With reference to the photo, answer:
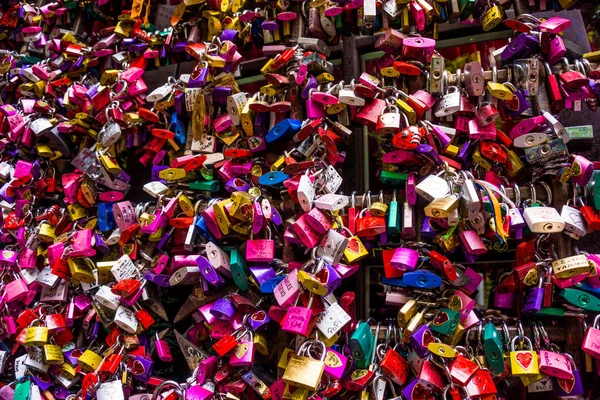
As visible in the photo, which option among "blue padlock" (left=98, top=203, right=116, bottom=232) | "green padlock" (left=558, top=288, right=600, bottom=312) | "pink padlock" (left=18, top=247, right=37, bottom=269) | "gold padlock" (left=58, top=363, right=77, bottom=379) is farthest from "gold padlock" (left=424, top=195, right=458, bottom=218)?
"pink padlock" (left=18, top=247, right=37, bottom=269)

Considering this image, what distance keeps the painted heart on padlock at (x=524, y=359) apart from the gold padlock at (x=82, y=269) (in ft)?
3.43

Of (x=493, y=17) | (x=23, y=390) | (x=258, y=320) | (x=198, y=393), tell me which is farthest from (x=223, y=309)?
(x=493, y=17)

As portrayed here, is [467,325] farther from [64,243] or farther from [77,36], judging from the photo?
[77,36]

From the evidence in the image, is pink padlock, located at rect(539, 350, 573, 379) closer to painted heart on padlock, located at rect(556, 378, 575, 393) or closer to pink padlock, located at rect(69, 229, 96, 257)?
painted heart on padlock, located at rect(556, 378, 575, 393)

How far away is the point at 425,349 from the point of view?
3.12ft

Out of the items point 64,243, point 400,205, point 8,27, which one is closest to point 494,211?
point 400,205

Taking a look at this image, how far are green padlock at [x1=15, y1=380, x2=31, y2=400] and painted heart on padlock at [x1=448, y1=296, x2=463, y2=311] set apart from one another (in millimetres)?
1058

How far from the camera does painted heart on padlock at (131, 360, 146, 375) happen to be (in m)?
1.16

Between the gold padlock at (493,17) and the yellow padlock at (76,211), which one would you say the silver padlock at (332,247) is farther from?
the yellow padlock at (76,211)

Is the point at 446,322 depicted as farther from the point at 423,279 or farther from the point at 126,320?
the point at 126,320

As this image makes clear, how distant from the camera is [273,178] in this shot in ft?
3.72

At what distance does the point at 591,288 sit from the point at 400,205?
1.37ft

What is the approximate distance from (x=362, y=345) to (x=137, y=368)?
57cm

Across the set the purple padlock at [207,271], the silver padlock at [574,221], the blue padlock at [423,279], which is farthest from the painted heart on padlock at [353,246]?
the silver padlock at [574,221]
